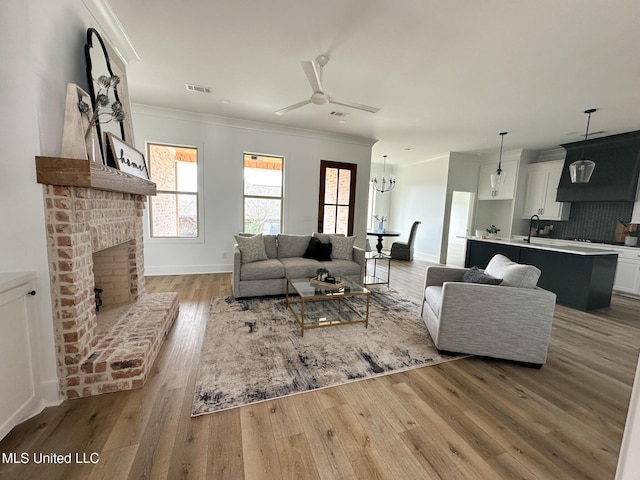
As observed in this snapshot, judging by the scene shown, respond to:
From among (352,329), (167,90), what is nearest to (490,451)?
(352,329)

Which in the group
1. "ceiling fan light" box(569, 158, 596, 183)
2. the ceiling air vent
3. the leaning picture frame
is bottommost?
the leaning picture frame

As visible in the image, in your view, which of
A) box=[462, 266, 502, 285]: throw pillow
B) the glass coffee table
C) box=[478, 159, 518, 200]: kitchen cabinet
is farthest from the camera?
box=[478, 159, 518, 200]: kitchen cabinet

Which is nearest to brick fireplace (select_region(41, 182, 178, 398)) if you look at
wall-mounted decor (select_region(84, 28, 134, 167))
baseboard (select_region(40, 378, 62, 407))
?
baseboard (select_region(40, 378, 62, 407))

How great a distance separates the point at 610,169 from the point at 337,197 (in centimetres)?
511

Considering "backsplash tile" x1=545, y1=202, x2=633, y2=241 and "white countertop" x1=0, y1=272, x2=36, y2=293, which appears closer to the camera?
"white countertop" x1=0, y1=272, x2=36, y2=293

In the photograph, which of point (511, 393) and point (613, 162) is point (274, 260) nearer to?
point (511, 393)

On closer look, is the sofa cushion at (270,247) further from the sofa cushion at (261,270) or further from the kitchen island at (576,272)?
the kitchen island at (576,272)

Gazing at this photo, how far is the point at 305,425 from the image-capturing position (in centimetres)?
164

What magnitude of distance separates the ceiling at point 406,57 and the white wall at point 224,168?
391 millimetres

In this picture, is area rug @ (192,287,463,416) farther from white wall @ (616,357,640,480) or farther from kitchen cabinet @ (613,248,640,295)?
kitchen cabinet @ (613,248,640,295)

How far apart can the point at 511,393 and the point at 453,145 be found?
555 centimetres

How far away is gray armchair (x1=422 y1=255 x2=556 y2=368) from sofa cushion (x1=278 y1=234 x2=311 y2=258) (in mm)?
2515

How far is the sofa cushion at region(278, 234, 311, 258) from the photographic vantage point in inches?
173

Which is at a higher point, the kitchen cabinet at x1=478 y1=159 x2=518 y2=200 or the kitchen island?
the kitchen cabinet at x1=478 y1=159 x2=518 y2=200
